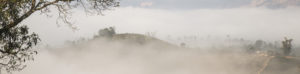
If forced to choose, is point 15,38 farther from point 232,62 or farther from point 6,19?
point 232,62

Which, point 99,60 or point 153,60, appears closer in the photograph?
point 153,60

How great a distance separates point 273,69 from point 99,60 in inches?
4668

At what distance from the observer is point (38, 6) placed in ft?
32.4

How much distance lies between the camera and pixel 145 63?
163875 mm

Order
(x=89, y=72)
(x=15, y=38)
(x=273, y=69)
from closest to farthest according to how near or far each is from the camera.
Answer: (x=15, y=38), (x=273, y=69), (x=89, y=72)

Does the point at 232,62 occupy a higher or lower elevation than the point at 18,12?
lower

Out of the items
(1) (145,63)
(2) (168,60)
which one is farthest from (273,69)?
(1) (145,63)

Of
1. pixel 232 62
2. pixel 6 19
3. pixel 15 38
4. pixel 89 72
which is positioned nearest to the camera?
pixel 6 19

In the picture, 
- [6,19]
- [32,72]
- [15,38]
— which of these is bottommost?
[32,72]

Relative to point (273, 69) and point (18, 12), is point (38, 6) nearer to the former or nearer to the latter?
point (18, 12)

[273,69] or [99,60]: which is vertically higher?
[273,69]

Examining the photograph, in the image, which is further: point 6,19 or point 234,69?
point 234,69

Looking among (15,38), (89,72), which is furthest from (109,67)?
(15,38)

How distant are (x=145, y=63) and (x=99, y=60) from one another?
132 feet
